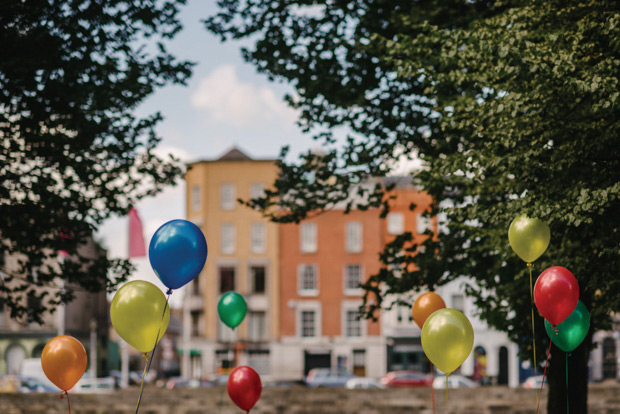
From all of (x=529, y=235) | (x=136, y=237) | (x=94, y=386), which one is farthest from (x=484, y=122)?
(x=136, y=237)

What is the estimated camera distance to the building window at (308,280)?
52625mm

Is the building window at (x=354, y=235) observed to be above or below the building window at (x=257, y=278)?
above

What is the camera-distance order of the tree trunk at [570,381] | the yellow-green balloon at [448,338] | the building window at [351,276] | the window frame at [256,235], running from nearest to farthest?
the yellow-green balloon at [448,338]
the tree trunk at [570,381]
the building window at [351,276]
the window frame at [256,235]

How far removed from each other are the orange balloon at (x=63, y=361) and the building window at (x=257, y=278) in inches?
1752

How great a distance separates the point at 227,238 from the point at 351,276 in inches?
359

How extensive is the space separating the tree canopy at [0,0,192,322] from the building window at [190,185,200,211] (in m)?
41.2

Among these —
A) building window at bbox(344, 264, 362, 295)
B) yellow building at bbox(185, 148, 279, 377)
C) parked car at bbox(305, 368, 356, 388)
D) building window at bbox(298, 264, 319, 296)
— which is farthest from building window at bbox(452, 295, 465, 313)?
parked car at bbox(305, 368, 356, 388)

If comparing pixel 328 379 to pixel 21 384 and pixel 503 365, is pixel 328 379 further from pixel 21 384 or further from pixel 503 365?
pixel 21 384

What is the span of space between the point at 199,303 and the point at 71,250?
4008 cm

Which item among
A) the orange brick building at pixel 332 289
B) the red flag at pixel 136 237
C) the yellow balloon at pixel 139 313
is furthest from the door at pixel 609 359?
the yellow balloon at pixel 139 313

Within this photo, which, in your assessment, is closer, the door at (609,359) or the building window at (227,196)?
the door at (609,359)

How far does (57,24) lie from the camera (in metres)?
12.4

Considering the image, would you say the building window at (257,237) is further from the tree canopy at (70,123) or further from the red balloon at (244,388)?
the red balloon at (244,388)

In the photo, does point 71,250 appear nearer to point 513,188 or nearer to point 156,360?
point 513,188
